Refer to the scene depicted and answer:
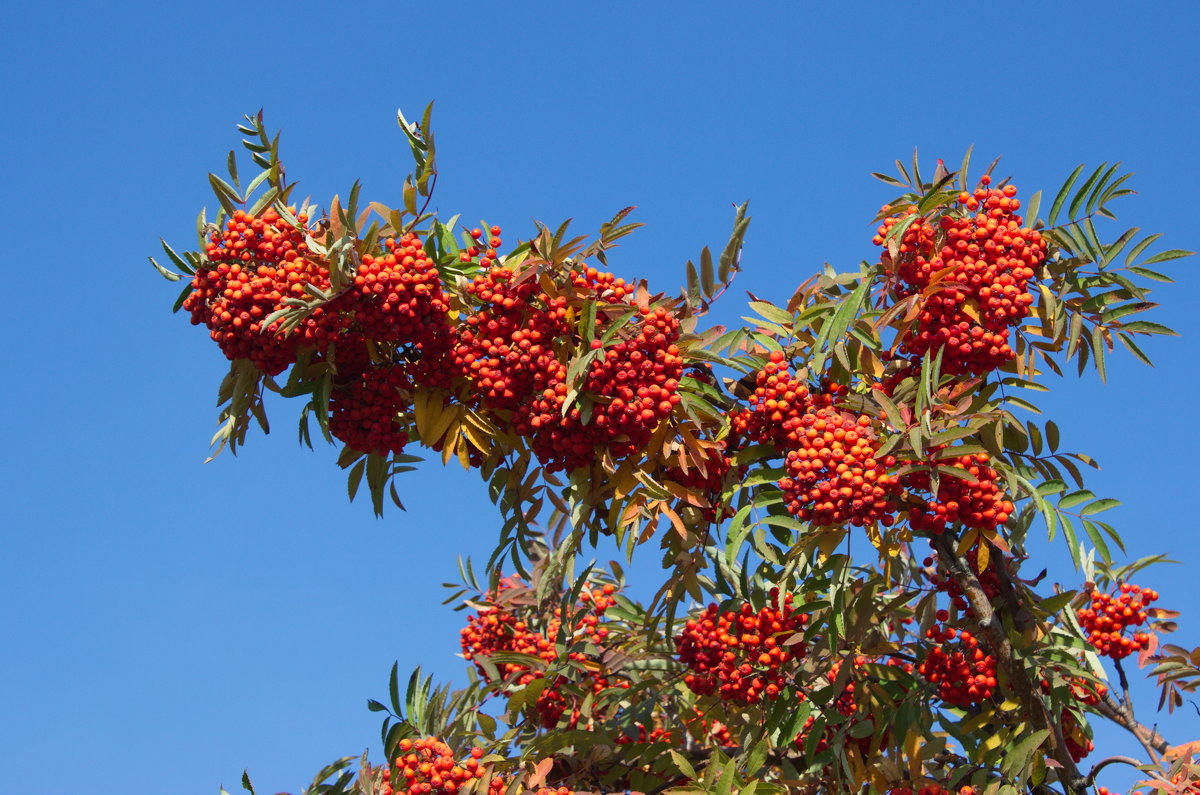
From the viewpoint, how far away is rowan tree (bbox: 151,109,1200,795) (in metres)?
3.76

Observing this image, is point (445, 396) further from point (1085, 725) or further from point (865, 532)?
point (1085, 725)

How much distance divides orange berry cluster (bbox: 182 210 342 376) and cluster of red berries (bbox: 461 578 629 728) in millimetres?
1451

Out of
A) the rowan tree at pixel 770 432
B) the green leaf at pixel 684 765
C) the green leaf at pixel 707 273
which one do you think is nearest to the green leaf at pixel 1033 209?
the rowan tree at pixel 770 432

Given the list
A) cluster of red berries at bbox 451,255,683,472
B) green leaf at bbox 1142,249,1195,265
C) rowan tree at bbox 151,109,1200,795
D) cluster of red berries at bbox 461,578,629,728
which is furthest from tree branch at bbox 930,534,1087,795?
cluster of red berries at bbox 461,578,629,728

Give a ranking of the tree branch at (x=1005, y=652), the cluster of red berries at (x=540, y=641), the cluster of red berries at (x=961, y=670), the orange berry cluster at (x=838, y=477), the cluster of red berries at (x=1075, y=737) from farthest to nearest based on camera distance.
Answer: the cluster of red berries at (x=540, y=641), the cluster of red berries at (x=1075, y=737), the cluster of red berries at (x=961, y=670), the tree branch at (x=1005, y=652), the orange berry cluster at (x=838, y=477)

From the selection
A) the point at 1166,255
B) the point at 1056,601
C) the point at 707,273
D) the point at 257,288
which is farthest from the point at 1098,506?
the point at 257,288

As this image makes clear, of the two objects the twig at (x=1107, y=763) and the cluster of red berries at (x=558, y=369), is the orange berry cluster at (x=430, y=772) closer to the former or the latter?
the cluster of red berries at (x=558, y=369)

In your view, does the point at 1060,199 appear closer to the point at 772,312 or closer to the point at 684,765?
the point at 772,312

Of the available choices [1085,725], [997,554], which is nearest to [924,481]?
[997,554]

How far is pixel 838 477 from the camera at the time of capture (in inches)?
140

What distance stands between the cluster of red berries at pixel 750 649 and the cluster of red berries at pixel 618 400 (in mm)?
824

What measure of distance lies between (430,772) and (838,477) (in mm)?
1696

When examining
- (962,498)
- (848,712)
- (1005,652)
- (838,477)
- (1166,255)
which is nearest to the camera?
(838,477)

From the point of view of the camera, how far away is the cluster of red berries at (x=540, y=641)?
4797mm
